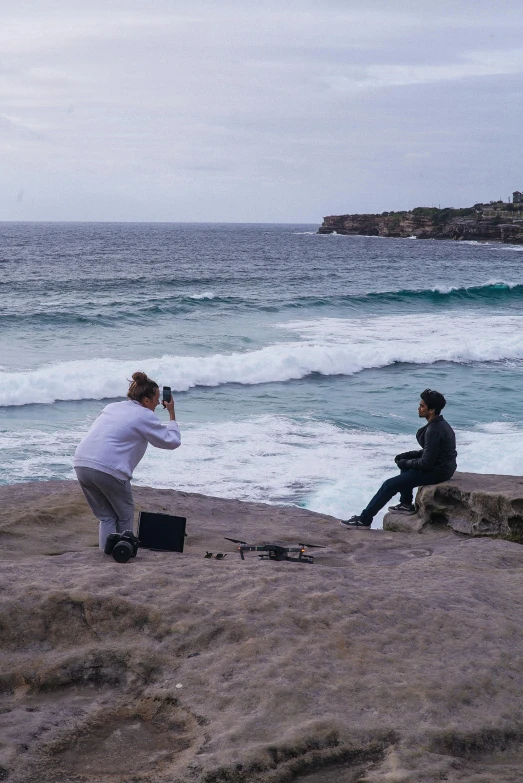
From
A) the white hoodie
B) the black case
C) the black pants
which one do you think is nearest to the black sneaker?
the black pants

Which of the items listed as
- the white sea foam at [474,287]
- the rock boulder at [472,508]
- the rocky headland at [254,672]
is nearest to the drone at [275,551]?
the rocky headland at [254,672]

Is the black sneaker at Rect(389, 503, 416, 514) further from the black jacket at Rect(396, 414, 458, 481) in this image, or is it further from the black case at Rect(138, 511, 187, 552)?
the black case at Rect(138, 511, 187, 552)

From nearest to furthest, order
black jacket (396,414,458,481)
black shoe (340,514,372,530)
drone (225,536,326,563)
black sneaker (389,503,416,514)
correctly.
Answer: drone (225,536,326,563) < black jacket (396,414,458,481) < black shoe (340,514,372,530) < black sneaker (389,503,416,514)

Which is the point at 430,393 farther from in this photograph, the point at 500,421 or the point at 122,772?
the point at 500,421

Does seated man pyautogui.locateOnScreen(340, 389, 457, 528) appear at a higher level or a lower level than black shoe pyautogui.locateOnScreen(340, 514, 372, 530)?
higher

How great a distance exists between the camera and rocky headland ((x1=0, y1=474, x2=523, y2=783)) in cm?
274

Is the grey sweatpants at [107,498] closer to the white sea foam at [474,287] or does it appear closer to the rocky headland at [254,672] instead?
the rocky headland at [254,672]

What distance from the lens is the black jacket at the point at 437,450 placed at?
6.91 meters

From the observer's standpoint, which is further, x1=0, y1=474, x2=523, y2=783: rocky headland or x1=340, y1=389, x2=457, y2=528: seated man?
x1=340, y1=389, x2=457, y2=528: seated man

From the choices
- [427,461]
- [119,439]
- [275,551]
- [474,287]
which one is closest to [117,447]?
[119,439]

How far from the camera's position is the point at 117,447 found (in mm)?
4836

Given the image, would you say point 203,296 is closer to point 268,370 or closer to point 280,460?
point 268,370

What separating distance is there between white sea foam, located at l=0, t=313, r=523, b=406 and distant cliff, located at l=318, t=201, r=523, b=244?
→ 7377 cm

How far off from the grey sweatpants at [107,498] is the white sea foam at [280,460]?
3.92 meters
